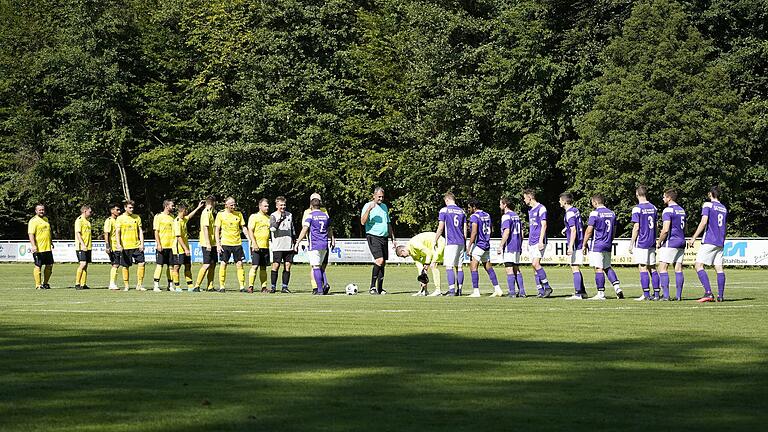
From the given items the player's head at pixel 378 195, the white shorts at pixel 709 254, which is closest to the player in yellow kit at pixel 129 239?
the player's head at pixel 378 195

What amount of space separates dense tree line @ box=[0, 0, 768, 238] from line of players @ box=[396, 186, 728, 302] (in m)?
28.8

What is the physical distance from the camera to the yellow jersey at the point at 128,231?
30.4m

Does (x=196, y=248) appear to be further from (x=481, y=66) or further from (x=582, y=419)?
(x=582, y=419)

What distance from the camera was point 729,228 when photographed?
55.3 metres

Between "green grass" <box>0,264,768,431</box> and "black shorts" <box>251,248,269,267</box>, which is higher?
"black shorts" <box>251,248,269,267</box>

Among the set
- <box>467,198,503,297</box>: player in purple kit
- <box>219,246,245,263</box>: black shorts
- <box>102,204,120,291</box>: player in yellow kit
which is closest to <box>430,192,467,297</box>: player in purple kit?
<box>467,198,503,297</box>: player in purple kit

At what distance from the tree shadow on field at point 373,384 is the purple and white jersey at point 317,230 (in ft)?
45.3

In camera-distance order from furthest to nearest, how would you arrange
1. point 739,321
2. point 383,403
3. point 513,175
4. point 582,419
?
point 513,175 < point 739,321 < point 383,403 < point 582,419

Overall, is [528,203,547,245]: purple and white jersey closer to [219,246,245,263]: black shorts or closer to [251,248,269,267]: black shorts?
[251,248,269,267]: black shorts

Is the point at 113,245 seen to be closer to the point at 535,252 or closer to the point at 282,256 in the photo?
the point at 282,256

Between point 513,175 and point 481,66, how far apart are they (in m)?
5.39

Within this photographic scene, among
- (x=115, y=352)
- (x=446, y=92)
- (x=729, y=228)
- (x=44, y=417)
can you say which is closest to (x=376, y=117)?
(x=446, y=92)

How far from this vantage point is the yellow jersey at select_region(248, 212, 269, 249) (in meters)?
29.2

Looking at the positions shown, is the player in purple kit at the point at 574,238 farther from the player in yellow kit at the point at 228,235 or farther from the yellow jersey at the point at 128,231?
the yellow jersey at the point at 128,231
